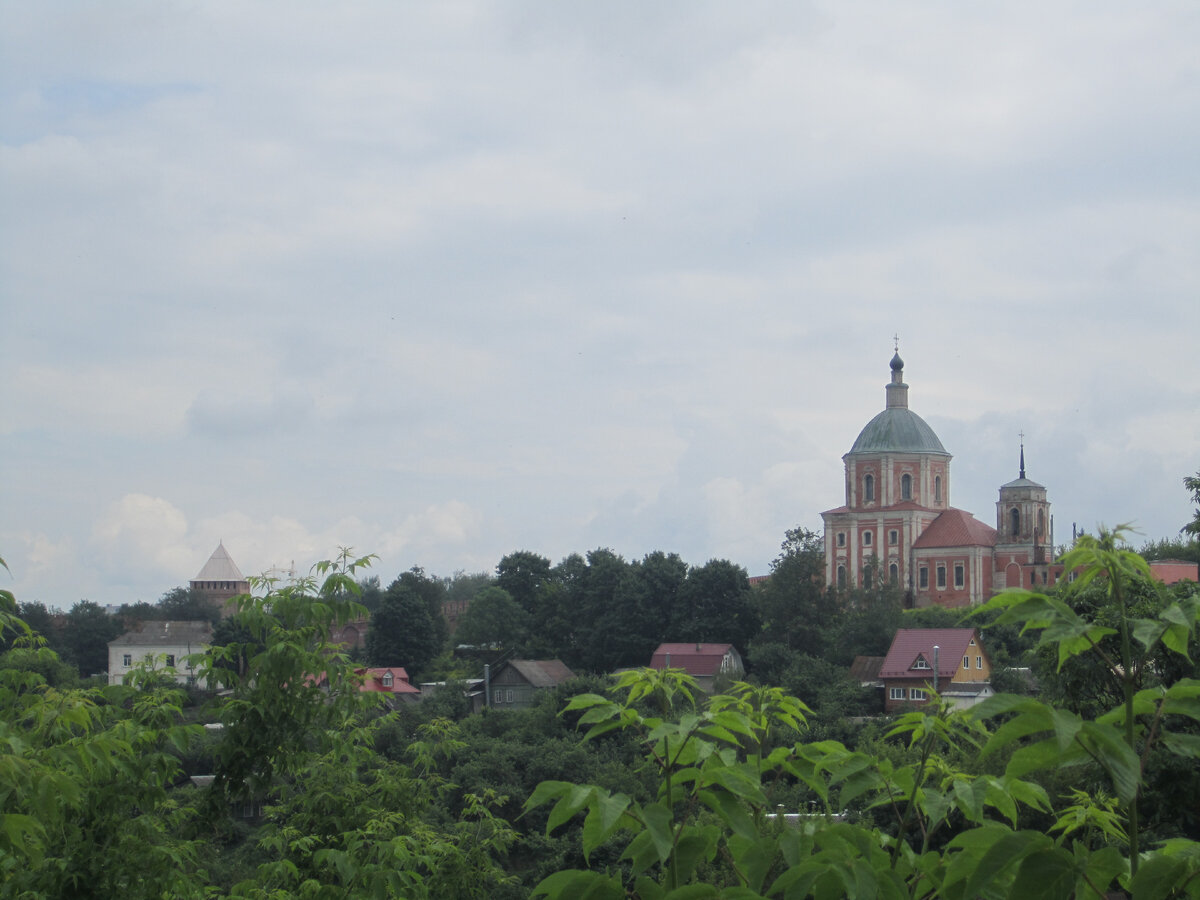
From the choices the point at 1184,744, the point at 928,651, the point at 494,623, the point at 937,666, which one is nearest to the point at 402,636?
the point at 494,623

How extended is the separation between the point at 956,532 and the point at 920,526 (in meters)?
2.78

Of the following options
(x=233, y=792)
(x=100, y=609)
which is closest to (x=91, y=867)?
(x=233, y=792)

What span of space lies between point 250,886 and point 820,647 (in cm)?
5541

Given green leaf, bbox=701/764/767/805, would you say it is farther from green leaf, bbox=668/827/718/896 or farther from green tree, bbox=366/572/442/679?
green tree, bbox=366/572/442/679

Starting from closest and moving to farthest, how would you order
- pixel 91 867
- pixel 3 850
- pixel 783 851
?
pixel 783 851, pixel 3 850, pixel 91 867

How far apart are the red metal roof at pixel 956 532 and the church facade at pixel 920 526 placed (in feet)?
0.20

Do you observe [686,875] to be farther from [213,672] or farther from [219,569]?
[219,569]

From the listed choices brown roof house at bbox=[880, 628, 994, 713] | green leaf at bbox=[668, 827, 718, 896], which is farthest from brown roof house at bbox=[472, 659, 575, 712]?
Result: green leaf at bbox=[668, 827, 718, 896]

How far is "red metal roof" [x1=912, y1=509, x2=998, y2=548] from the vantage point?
75562mm

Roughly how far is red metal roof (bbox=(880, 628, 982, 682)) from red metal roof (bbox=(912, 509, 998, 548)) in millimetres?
23457

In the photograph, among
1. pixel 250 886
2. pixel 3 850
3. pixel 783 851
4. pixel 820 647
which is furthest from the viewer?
pixel 820 647

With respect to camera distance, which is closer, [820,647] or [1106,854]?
[1106,854]

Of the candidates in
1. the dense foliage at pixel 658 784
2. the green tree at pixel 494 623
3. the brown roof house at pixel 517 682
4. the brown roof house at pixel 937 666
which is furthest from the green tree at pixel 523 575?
the dense foliage at pixel 658 784

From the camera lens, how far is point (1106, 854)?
2.56 metres
